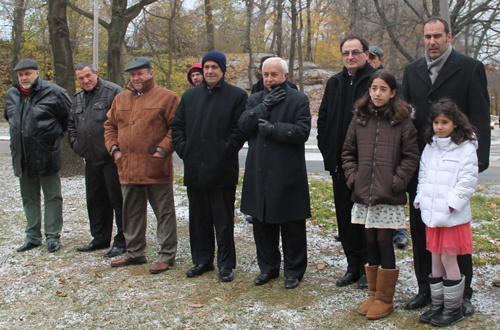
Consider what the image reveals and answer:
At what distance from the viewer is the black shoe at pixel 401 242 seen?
5.17m

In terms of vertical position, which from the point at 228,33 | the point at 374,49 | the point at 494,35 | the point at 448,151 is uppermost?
the point at 228,33

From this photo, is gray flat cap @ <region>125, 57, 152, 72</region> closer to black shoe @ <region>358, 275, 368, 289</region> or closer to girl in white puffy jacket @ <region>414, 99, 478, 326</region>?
girl in white puffy jacket @ <region>414, 99, 478, 326</region>

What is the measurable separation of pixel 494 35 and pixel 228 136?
31.5 feet

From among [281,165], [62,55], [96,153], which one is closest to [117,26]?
[62,55]

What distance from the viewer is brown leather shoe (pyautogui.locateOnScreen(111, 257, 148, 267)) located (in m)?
4.81

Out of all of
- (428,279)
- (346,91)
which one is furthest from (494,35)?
(428,279)

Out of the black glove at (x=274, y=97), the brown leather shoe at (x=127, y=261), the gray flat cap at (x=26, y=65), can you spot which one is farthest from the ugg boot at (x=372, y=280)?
the gray flat cap at (x=26, y=65)

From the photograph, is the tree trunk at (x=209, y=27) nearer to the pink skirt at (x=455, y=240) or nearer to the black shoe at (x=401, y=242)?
the black shoe at (x=401, y=242)

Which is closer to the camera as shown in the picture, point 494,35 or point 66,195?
point 66,195

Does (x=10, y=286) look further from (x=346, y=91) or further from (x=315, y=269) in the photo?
(x=346, y=91)

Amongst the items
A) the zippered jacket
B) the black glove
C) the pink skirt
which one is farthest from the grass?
the black glove

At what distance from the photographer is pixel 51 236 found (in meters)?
5.52

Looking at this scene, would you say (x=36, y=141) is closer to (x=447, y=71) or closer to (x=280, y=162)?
(x=280, y=162)

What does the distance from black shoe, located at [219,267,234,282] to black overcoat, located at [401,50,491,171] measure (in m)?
2.13
